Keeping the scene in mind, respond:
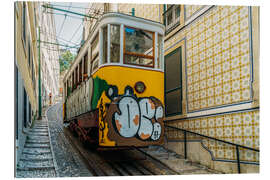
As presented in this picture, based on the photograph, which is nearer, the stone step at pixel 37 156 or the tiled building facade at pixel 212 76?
the tiled building facade at pixel 212 76

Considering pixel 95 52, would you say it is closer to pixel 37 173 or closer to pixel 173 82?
pixel 173 82

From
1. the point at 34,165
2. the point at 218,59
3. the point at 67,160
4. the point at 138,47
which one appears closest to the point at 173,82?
the point at 218,59

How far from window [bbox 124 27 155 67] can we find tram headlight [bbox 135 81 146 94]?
0.46m

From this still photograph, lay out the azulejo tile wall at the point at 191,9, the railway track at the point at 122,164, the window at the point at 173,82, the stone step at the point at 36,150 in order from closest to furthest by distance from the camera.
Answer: the railway track at the point at 122,164
the stone step at the point at 36,150
the azulejo tile wall at the point at 191,9
the window at the point at 173,82

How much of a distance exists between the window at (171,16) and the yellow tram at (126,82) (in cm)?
163

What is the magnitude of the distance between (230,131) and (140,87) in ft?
6.84

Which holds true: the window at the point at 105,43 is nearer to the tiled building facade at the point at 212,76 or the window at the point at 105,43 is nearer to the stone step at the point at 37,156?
the tiled building facade at the point at 212,76

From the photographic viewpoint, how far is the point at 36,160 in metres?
5.74

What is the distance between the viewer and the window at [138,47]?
5691mm

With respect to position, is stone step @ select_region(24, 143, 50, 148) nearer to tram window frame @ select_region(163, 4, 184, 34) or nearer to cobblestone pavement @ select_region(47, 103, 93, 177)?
cobblestone pavement @ select_region(47, 103, 93, 177)

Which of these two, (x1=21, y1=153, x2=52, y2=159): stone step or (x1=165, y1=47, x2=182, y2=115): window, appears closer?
(x1=21, y1=153, x2=52, y2=159): stone step

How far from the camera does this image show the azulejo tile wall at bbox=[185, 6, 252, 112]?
530 cm

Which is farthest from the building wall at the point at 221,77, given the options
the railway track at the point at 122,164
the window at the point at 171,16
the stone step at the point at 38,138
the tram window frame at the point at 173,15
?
the stone step at the point at 38,138

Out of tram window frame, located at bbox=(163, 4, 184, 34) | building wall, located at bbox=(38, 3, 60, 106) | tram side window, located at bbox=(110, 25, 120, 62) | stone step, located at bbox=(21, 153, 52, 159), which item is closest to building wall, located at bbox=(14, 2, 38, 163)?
stone step, located at bbox=(21, 153, 52, 159)
